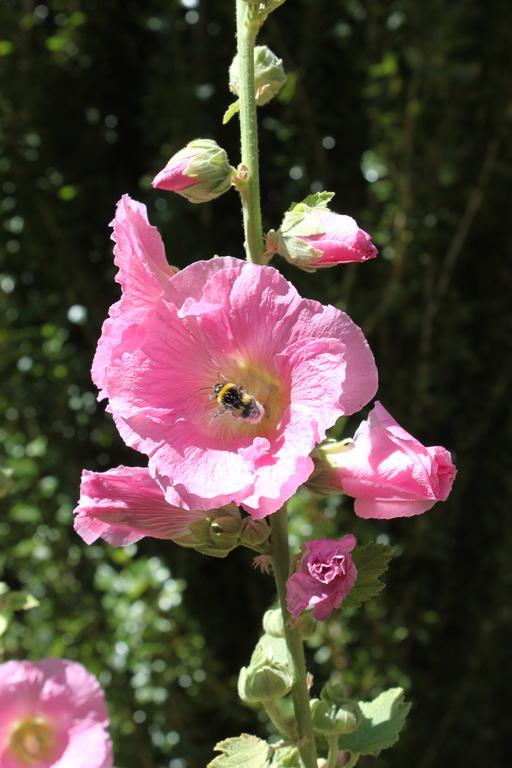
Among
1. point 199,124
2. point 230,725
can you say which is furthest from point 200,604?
point 199,124

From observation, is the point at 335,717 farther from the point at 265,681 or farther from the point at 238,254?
the point at 238,254

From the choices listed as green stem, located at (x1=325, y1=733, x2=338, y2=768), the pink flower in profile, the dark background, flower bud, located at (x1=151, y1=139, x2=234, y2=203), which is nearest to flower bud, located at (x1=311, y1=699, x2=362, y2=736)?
green stem, located at (x1=325, y1=733, x2=338, y2=768)

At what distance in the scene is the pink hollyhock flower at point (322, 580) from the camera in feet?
2.05

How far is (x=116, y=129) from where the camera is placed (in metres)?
2.00

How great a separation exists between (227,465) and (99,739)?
15.8 inches

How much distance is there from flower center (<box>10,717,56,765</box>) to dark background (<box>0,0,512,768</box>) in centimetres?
77

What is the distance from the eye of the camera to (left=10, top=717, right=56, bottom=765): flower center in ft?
3.05

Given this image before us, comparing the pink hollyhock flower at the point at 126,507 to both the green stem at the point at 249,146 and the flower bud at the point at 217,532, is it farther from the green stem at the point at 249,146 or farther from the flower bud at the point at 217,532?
the green stem at the point at 249,146

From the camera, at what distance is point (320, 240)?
67 cm

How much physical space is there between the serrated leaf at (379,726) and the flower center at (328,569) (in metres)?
0.22

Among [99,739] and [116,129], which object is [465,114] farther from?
[99,739]

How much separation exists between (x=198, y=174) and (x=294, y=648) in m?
0.34

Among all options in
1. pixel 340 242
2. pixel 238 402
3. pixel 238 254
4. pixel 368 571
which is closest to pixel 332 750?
pixel 368 571

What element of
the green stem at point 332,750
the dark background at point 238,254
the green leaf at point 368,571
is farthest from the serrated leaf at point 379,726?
the dark background at point 238,254
